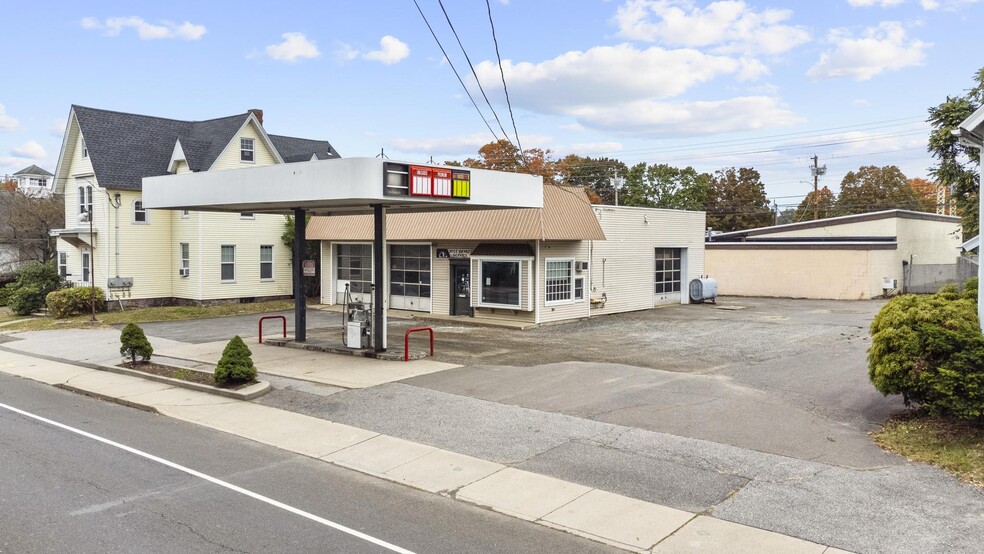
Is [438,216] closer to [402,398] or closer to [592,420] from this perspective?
[402,398]

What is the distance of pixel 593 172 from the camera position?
7519cm

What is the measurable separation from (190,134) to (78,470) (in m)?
30.4

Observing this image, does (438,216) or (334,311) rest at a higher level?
(438,216)

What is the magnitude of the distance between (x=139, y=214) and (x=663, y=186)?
4962 centimetres

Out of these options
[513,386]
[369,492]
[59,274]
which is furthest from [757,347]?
[59,274]

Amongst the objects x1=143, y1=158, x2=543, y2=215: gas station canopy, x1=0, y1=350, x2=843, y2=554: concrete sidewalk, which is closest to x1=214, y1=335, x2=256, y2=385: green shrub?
x1=0, y1=350, x2=843, y2=554: concrete sidewalk

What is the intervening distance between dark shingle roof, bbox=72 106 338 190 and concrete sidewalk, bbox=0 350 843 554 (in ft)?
66.9

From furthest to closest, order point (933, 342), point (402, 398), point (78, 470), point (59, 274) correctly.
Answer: point (59, 274) → point (402, 398) → point (933, 342) → point (78, 470)

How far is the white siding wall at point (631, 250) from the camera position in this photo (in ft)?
90.3

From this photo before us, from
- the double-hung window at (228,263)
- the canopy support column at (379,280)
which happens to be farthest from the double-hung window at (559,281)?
the double-hung window at (228,263)

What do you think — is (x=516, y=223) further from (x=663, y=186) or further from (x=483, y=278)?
(x=663, y=186)

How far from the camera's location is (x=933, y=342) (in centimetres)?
975

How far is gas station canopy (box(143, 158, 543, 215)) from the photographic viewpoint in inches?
581

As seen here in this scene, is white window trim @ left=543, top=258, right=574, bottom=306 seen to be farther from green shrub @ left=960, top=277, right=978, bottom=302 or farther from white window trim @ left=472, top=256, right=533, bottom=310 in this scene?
green shrub @ left=960, top=277, right=978, bottom=302
